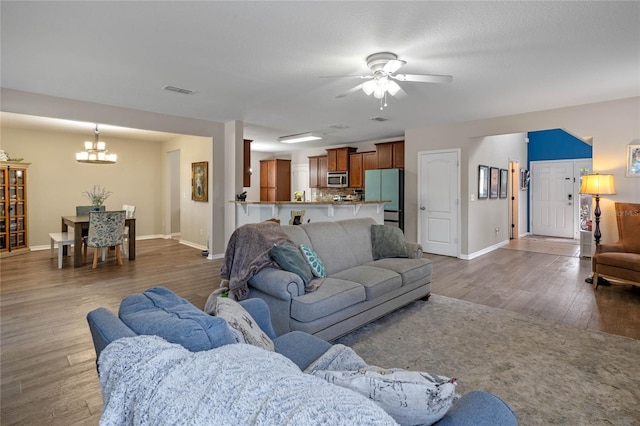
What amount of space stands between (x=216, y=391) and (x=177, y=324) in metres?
0.41

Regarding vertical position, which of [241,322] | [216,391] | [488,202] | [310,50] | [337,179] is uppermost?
[310,50]

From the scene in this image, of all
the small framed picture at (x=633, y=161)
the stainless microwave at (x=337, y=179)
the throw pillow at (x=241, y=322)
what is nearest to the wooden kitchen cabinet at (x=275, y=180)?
the stainless microwave at (x=337, y=179)

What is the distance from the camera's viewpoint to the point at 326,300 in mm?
2562

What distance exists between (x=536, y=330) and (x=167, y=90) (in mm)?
4802

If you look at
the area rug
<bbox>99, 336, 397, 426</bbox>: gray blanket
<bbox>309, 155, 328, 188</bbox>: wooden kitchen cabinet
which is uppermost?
<bbox>309, 155, 328, 188</bbox>: wooden kitchen cabinet

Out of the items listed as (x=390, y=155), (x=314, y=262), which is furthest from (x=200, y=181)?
(x=314, y=262)

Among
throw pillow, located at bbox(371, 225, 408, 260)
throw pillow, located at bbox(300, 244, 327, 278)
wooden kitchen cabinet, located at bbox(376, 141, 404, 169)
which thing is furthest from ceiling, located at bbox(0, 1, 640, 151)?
wooden kitchen cabinet, located at bbox(376, 141, 404, 169)

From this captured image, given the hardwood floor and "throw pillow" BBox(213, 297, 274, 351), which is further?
the hardwood floor

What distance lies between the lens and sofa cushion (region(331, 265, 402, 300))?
2957 millimetres

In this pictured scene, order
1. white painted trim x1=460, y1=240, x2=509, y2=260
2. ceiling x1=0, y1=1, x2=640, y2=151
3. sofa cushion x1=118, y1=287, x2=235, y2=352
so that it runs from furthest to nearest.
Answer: white painted trim x1=460, y1=240, x2=509, y2=260 < ceiling x1=0, y1=1, x2=640, y2=151 < sofa cushion x1=118, y1=287, x2=235, y2=352

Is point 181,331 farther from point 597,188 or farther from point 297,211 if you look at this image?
point 597,188

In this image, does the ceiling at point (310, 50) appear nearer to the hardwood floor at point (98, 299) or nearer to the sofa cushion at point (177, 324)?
the sofa cushion at point (177, 324)

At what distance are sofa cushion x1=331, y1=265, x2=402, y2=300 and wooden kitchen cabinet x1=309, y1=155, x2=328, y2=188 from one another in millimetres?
5778

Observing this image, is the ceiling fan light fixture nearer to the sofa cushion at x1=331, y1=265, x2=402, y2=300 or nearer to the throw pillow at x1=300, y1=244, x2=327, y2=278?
the sofa cushion at x1=331, y1=265, x2=402, y2=300
